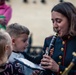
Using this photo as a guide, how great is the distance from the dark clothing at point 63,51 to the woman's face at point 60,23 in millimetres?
98

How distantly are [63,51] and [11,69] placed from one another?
1.65 ft

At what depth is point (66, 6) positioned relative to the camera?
3779mm

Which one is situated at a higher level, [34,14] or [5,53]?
[5,53]

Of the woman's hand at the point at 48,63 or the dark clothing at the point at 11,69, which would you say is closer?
the dark clothing at the point at 11,69

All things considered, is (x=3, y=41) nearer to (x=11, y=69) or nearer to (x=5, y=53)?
(x=5, y=53)

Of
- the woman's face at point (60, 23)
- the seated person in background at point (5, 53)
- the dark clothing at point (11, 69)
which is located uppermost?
the woman's face at point (60, 23)

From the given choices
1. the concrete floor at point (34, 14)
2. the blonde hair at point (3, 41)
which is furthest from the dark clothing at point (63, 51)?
the concrete floor at point (34, 14)

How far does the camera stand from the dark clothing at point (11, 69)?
11.4 ft

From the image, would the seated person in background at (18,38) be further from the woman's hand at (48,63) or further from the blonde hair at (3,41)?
the blonde hair at (3,41)

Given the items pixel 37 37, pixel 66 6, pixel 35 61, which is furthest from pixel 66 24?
pixel 37 37

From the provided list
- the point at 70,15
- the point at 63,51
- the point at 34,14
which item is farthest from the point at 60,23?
the point at 34,14

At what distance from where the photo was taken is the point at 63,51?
380cm

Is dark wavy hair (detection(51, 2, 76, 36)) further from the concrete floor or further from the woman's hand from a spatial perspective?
the concrete floor

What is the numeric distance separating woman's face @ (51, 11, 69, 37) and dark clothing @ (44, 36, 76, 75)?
10cm
